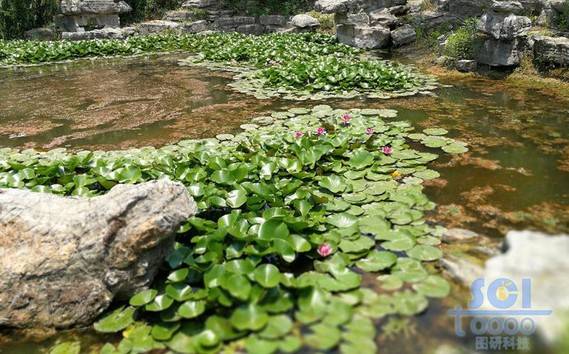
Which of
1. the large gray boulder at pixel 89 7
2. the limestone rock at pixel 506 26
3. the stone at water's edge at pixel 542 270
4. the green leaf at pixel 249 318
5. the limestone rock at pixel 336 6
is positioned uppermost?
the large gray boulder at pixel 89 7

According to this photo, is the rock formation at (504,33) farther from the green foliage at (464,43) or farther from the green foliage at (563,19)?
the green foliage at (563,19)

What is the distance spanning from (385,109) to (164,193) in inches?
145

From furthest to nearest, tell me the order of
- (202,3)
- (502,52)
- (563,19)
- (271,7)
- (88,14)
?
1. (202,3)
2. (271,7)
3. (88,14)
4. (563,19)
5. (502,52)

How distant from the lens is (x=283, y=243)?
8.23 feet

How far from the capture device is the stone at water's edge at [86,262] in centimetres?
239

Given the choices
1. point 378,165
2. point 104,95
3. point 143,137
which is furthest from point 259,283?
point 104,95

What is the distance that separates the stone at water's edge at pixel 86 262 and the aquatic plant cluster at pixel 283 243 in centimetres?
14

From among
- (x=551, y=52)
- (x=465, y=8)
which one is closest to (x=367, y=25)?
(x=465, y=8)

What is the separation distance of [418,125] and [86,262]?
12.1 feet

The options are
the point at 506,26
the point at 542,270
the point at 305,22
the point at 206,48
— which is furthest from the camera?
the point at 305,22

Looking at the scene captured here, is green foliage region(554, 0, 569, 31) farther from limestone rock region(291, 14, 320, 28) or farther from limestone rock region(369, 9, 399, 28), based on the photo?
limestone rock region(291, 14, 320, 28)

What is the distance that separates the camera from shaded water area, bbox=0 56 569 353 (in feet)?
9.16

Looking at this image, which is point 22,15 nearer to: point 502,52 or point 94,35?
point 94,35

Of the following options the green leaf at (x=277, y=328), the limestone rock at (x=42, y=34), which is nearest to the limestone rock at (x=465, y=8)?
the green leaf at (x=277, y=328)
